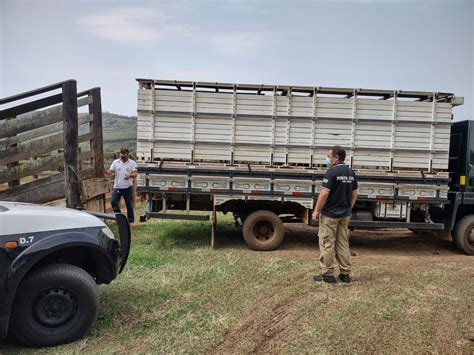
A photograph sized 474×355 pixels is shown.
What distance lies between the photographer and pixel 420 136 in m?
7.66

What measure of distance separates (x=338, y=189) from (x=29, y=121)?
196 inches

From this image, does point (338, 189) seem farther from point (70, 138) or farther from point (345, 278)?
point (70, 138)

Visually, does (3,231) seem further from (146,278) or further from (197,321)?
(146,278)

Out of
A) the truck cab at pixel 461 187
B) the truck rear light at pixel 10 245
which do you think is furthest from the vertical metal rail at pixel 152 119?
the truck cab at pixel 461 187

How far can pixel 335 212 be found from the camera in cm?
579

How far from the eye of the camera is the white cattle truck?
7.51 meters

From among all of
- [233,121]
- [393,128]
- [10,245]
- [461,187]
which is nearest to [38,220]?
[10,245]

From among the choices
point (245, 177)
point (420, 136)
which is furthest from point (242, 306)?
point (420, 136)

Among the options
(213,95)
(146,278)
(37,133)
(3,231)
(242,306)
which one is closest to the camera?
(3,231)

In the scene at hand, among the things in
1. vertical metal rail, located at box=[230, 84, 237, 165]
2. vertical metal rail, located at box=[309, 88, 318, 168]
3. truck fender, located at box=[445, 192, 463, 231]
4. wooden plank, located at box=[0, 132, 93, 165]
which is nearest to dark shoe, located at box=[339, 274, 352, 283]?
vertical metal rail, located at box=[309, 88, 318, 168]

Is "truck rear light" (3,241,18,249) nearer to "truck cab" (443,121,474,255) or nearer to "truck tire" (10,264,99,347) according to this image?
"truck tire" (10,264,99,347)

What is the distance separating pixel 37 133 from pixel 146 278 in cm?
308

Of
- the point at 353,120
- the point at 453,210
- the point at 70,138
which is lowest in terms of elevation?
the point at 453,210

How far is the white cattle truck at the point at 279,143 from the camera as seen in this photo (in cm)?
751
